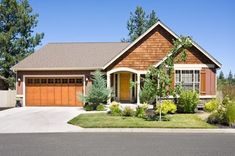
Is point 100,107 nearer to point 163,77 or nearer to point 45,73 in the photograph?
point 45,73

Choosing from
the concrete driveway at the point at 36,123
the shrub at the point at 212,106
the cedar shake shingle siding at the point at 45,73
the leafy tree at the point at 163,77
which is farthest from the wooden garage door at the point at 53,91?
the shrub at the point at 212,106

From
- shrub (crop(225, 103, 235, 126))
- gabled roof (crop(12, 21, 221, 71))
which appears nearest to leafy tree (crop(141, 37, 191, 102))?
shrub (crop(225, 103, 235, 126))

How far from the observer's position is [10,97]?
27.5 m

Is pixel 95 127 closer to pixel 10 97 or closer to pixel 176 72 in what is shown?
pixel 176 72

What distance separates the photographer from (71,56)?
29.7m

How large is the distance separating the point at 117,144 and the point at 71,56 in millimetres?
18522

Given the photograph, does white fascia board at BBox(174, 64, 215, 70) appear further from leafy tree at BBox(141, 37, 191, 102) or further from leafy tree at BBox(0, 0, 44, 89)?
leafy tree at BBox(0, 0, 44, 89)

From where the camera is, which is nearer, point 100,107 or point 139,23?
point 100,107

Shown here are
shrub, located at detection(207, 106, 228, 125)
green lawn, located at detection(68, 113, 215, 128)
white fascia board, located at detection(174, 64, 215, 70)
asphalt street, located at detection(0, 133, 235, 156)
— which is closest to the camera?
asphalt street, located at detection(0, 133, 235, 156)

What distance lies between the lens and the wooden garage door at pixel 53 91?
91.1 ft

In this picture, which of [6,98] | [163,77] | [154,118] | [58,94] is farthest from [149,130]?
[6,98]

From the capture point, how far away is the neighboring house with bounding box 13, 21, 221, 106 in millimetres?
24875

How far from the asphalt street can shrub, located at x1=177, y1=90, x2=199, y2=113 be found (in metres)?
7.53

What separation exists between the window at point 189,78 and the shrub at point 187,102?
92.1 inches
